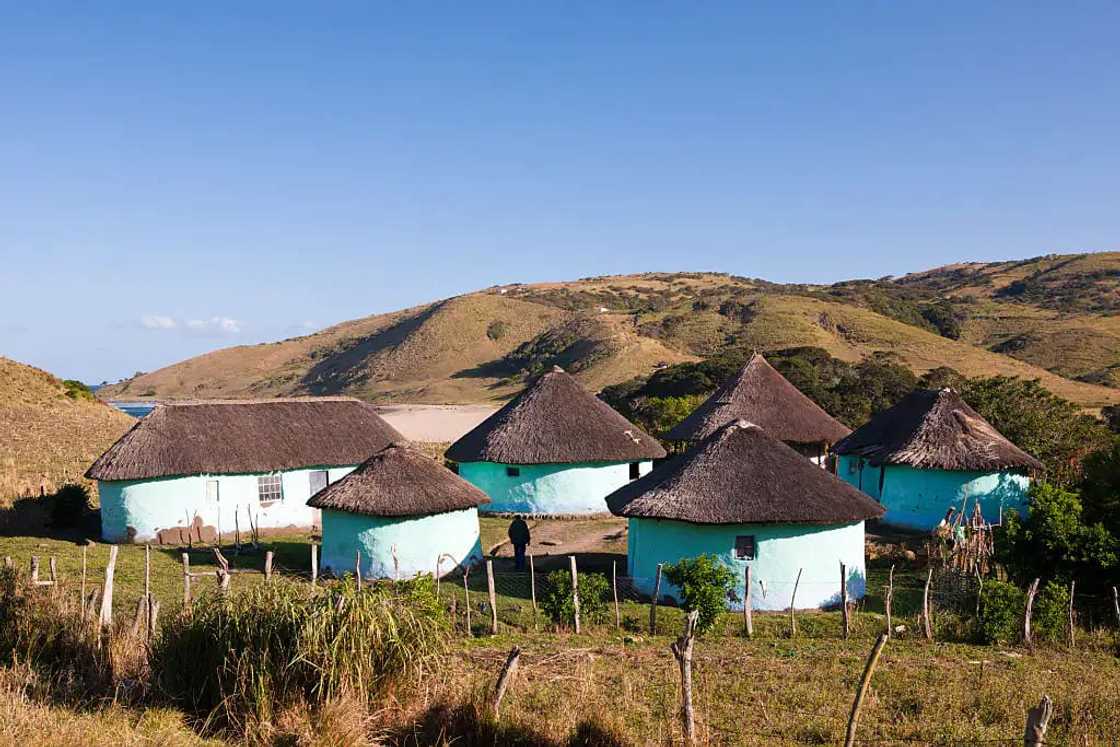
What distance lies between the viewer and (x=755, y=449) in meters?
19.9

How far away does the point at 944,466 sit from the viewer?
2638cm

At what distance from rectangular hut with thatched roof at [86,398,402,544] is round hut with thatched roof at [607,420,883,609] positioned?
11845 mm

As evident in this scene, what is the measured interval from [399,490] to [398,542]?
1.10 m

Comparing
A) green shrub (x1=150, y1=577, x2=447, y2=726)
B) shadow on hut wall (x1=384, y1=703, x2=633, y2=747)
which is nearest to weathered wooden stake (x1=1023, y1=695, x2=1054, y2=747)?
shadow on hut wall (x1=384, y1=703, x2=633, y2=747)

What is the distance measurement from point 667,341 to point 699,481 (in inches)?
2745

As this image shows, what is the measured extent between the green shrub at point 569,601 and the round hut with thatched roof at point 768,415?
53.6 ft

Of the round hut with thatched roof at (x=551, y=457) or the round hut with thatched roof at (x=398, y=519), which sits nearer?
the round hut with thatched roof at (x=398, y=519)

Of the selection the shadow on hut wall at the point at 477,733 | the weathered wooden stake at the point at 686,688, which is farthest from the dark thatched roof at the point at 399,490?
the weathered wooden stake at the point at 686,688

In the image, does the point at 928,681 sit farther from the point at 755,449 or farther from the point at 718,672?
the point at 755,449

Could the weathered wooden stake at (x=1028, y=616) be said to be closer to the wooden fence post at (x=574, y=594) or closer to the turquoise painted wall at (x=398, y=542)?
the wooden fence post at (x=574, y=594)

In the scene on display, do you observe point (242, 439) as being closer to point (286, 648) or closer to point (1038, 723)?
point (286, 648)

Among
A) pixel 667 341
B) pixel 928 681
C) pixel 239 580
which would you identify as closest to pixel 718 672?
pixel 928 681

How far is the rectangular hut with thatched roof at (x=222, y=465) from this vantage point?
24.9 metres

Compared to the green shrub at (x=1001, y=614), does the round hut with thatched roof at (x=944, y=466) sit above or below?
above
